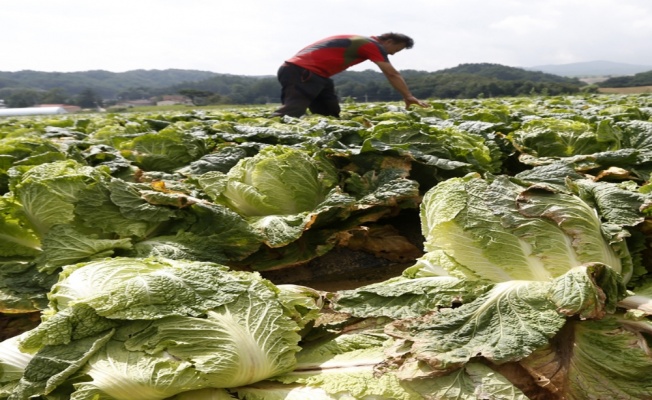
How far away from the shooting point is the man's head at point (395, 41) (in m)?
9.81

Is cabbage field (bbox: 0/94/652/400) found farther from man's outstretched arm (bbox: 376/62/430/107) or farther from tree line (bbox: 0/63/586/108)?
tree line (bbox: 0/63/586/108)

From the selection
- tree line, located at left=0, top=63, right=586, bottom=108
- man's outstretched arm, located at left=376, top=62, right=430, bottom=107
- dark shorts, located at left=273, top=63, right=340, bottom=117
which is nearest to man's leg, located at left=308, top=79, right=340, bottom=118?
dark shorts, located at left=273, top=63, right=340, bottom=117

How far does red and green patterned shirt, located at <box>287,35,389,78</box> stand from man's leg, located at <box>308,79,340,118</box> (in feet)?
1.94

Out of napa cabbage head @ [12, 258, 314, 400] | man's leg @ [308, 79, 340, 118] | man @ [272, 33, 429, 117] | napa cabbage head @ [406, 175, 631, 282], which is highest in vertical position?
man @ [272, 33, 429, 117]

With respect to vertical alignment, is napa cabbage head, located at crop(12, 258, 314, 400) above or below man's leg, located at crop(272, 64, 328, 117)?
below

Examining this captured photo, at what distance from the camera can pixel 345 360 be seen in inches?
80.1

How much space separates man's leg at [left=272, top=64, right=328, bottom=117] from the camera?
9305mm

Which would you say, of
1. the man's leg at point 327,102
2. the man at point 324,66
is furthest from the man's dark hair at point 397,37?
the man's leg at point 327,102

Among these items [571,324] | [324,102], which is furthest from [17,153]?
[324,102]

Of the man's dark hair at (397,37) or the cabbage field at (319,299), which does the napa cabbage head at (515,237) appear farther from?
the man's dark hair at (397,37)

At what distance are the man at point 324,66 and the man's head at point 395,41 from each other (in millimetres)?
19

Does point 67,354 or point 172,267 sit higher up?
point 172,267

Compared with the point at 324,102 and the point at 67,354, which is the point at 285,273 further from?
the point at 324,102

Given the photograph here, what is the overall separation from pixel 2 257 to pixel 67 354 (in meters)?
1.67
